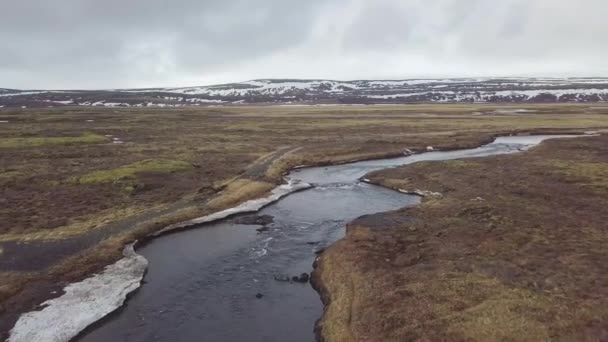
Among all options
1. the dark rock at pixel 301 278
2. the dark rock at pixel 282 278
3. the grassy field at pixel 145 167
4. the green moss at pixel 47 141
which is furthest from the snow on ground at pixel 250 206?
the green moss at pixel 47 141

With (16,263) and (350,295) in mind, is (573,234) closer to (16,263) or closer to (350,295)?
(350,295)

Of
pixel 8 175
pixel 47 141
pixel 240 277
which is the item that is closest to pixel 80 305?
pixel 240 277

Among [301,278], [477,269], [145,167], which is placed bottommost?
[301,278]

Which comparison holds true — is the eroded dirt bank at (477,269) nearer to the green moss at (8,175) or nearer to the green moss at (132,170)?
the green moss at (132,170)

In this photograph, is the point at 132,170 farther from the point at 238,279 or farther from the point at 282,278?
the point at 282,278

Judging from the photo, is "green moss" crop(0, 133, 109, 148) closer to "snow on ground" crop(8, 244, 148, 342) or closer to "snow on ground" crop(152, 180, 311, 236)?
"snow on ground" crop(152, 180, 311, 236)

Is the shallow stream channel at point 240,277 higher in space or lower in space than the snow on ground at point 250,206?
lower

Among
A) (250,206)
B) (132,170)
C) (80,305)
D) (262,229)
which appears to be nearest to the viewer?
(80,305)
